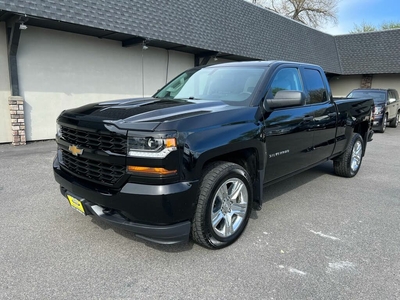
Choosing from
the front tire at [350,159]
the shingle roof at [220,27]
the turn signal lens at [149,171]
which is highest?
the shingle roof at [220,27]

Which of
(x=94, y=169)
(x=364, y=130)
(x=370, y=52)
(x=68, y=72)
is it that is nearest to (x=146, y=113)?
(x=94, y=169)

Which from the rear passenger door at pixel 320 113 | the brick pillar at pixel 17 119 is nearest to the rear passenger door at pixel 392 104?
the rear passenger door at pixel 320 113

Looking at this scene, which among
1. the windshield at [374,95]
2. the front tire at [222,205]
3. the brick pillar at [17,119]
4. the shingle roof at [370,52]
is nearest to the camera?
the front tire at [222,205]

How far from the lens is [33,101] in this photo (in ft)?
28.7

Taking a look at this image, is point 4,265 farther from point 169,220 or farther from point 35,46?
point 35,46

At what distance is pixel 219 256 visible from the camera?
2.94 meters

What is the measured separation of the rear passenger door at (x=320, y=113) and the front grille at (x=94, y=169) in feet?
9.39

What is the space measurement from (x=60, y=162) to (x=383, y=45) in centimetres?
2333

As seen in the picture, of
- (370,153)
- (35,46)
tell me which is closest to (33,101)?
(35,46)

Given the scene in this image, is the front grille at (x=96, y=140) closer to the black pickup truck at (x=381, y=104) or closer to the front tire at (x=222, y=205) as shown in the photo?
the front tire at (x=222, y=205)

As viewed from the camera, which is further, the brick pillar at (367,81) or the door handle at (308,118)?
the brick pillar at (367,81)

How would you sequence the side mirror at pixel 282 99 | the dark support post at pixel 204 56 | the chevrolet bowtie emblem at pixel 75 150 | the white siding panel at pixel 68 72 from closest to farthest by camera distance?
the chevrolet bowtie emblem at pixel 75 150 < the side mirror at pixel 282 99 < the white siding panel at pixel 68 72 < the dark support post at pixel 204 56

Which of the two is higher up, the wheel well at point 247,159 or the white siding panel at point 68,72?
the white siding panel at point 68,72

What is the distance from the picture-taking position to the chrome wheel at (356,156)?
19.0 feet
